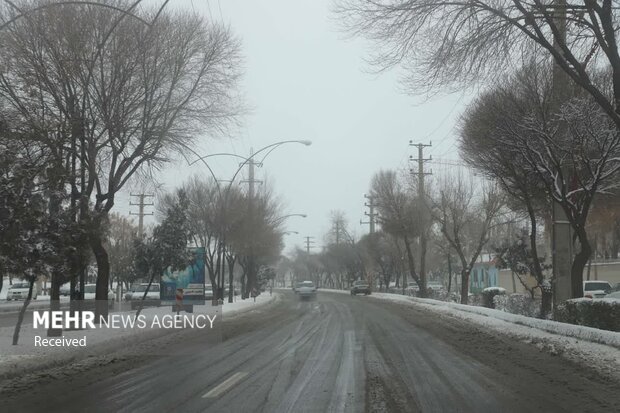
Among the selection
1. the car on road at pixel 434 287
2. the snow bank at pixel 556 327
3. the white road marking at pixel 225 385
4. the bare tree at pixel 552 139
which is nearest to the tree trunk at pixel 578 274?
the bare tree at pixel 552 139

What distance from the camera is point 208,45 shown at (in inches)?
811

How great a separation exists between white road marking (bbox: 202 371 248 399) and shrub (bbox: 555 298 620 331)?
30.7 feet

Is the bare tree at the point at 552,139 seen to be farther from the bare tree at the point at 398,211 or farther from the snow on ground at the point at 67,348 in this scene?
the bare tree at the point at 398,211

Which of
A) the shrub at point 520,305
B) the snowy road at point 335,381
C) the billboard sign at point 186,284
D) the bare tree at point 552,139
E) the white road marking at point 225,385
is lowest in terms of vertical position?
the snowy road at point 335,381

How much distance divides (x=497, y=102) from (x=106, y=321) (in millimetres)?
14017

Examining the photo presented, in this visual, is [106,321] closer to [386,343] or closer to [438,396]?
[386,343]

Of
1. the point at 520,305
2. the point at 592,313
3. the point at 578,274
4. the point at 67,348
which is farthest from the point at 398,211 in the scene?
the point at 67,348

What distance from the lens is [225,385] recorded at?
9477 millimetres

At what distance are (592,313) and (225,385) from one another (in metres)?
10.5

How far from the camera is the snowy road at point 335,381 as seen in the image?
26.4 ft

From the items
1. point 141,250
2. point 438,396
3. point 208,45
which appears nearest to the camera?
point 438,396

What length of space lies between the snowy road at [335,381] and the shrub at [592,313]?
1985mm

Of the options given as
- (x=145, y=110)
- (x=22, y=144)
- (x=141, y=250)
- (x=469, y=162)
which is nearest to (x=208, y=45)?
(x=145, y=110)

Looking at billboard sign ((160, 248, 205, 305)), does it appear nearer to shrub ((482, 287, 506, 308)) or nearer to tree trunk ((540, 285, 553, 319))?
shrub ((482, 287, 506, 308))
